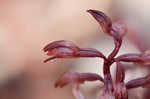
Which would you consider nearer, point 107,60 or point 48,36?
point 107,60

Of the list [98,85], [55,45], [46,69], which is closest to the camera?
[55,45]

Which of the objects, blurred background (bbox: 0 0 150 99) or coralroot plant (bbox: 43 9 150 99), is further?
blurred background (bbox: 0 0 150 99)

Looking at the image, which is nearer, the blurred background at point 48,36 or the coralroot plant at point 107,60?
the coralroot plant at point 107,60

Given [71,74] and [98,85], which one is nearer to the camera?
[71,74]

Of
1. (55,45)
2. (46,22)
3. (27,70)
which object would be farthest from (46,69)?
(55,45)

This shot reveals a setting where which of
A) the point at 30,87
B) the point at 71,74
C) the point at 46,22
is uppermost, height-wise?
the point at 46,22

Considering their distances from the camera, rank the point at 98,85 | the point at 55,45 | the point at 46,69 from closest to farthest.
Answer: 1. the point at 55,45
2. the point at 98,85
3. the point at 46,69

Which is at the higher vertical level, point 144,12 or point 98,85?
point 144,12

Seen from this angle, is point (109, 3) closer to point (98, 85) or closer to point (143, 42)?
point (143, 42)
